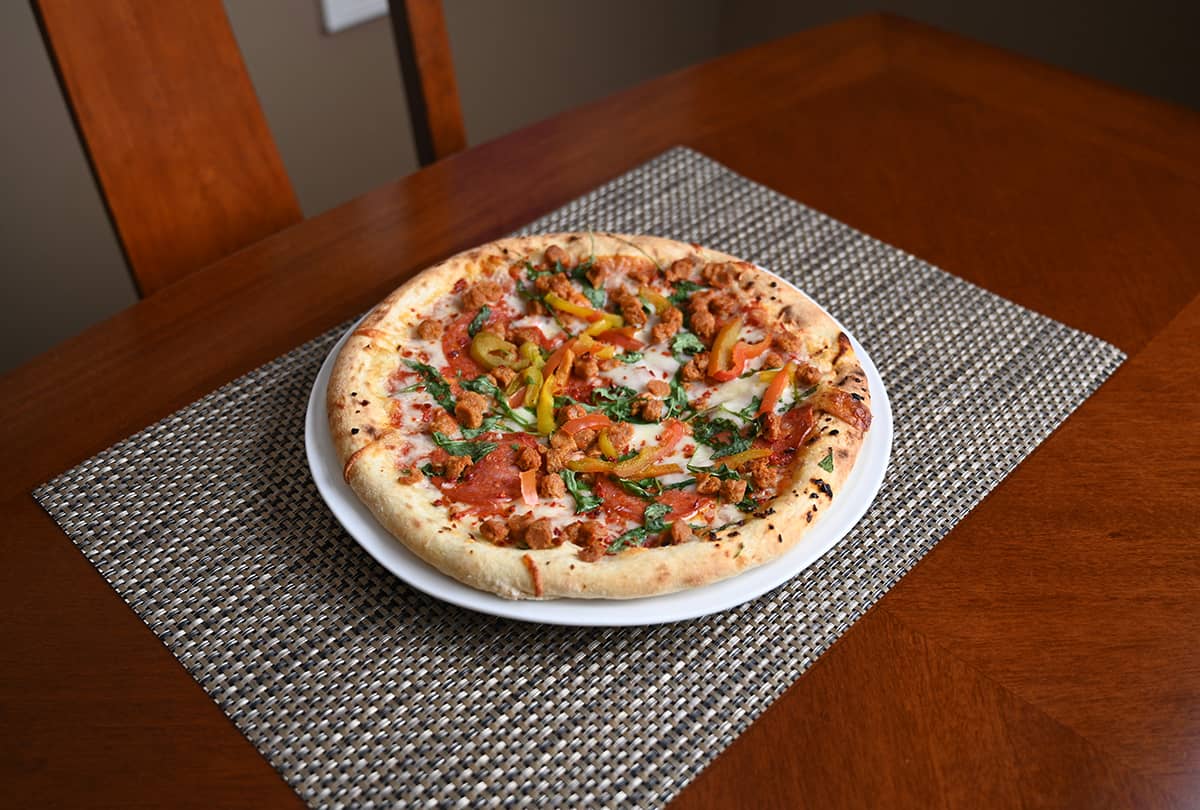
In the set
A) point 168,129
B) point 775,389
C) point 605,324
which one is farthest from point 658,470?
point 168,129

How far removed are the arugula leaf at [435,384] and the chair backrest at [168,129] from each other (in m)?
0.72

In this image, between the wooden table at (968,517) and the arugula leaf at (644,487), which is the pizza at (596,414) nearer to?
the arugula leaf at (644,487)

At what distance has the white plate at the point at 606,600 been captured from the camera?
1.31m

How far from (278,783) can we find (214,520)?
16.9 inches

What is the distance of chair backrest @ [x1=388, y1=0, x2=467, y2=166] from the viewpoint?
7.66 feet

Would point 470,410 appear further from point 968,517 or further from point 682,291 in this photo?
point 968,517

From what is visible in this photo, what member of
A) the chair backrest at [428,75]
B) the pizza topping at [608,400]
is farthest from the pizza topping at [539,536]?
the chair backrest at [428,75]

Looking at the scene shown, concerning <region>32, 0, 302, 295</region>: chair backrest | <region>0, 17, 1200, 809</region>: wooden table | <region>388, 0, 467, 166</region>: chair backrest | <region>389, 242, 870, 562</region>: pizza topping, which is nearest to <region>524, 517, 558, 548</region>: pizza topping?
<region>389, 242, 870, 562</region>: pizza topping

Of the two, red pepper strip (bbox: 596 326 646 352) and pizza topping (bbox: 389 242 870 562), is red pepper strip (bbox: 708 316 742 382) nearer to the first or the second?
pizza topping (bbox: 389 242 870 562)

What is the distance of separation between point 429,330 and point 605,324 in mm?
271

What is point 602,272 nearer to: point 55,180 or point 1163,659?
point 1163,659

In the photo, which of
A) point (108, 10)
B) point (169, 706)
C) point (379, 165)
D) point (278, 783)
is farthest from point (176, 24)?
point (379, 165)

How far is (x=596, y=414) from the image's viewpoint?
5.16 ft

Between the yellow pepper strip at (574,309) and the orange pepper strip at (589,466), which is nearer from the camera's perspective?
the orange pepper strip at (589,466)
